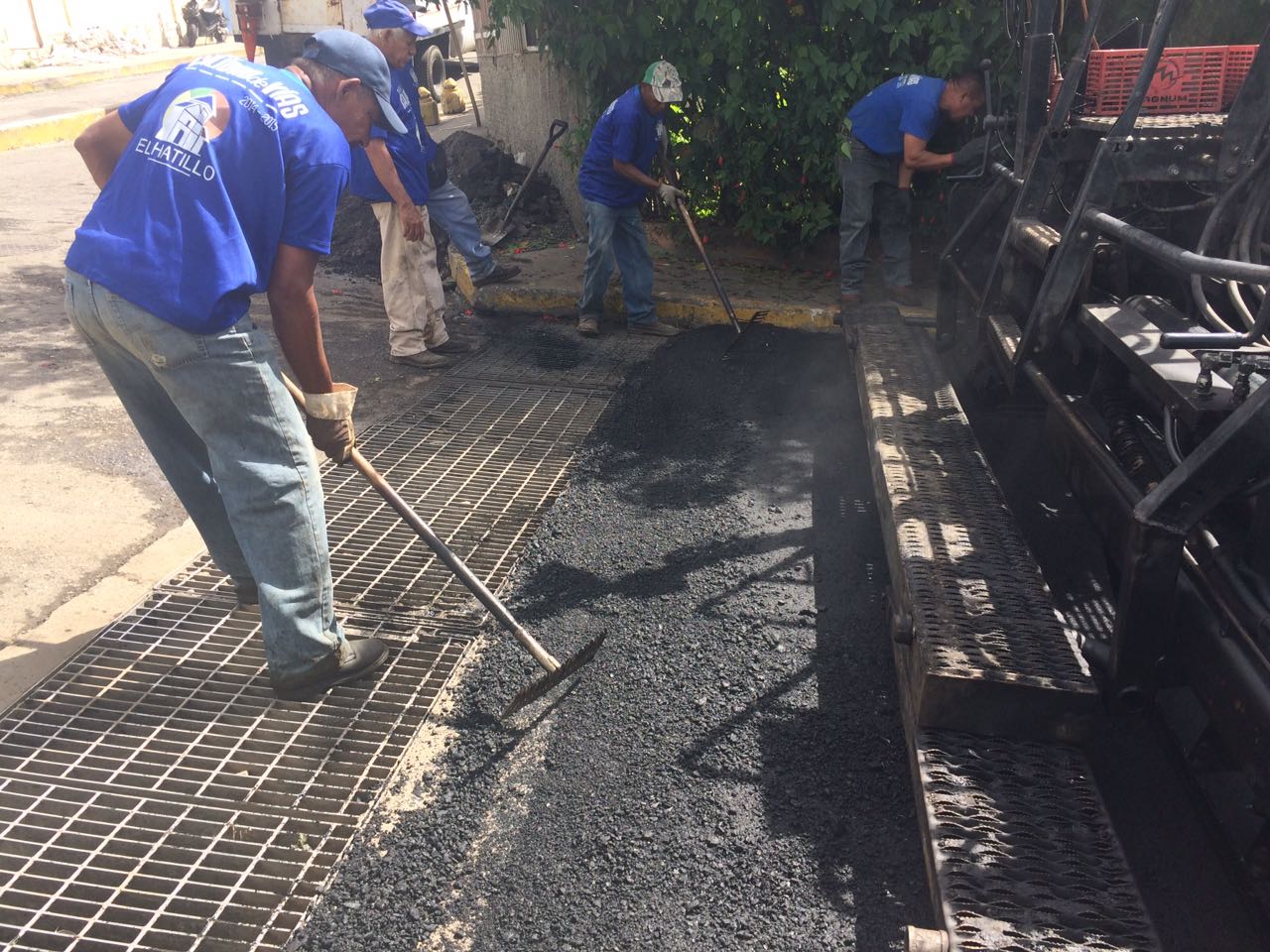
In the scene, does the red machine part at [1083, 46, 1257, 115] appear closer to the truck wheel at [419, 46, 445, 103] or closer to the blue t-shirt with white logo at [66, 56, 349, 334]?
the blue t-shirt with white logo at [66, 56, 349, 334]

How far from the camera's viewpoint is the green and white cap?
19.3ft

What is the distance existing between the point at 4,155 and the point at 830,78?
416 inches

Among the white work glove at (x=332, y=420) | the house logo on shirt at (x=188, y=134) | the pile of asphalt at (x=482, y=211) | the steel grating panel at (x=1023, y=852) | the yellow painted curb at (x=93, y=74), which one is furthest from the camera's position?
→ the yellow painted curb at (x=93, y=74)

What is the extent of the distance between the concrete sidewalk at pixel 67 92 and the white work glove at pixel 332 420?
12.5m

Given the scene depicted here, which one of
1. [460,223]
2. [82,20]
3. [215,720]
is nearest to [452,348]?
[460,223]

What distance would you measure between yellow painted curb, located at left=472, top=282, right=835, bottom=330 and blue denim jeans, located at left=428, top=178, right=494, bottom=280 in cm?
22

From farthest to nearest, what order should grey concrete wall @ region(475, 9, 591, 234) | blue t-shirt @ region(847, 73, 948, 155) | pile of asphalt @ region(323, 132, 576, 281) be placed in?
grey concrete wall @ region(475, 9, 591, 234) < pile of asphalt @ region(323, 132, 576, 281) < blue t-shirt @ region(847, 73, 948, 155)

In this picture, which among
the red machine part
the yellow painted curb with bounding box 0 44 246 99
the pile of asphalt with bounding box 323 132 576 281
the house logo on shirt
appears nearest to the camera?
the house logo on shirt

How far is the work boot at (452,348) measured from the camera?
6273 millimetres

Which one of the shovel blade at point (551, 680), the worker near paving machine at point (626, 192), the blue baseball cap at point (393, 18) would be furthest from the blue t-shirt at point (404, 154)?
the shovel blade at point (551, 680)

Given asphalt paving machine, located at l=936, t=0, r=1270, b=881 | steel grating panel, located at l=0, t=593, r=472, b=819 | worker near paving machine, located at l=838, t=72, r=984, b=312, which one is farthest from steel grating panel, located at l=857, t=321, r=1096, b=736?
worker near paving machine, located at l=838, t=72, r=984, b=312

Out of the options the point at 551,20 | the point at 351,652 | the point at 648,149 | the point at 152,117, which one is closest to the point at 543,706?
the point at 351,652

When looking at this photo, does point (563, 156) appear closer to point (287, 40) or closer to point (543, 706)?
point (287, 40)

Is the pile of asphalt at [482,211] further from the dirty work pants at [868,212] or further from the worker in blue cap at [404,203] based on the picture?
the dirty work pants at [868,212]
